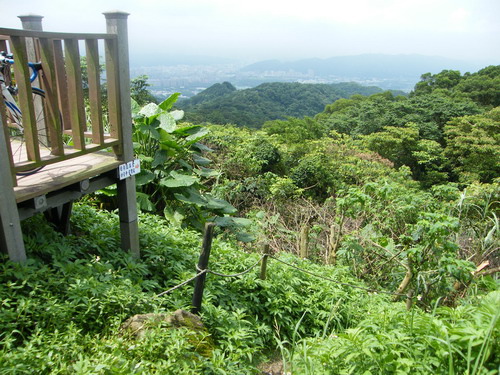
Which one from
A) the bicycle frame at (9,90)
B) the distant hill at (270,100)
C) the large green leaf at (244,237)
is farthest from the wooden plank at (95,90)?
the distant hill at (270,100)

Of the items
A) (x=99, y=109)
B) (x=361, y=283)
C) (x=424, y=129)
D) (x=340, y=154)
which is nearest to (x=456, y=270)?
(x=361, y=283)

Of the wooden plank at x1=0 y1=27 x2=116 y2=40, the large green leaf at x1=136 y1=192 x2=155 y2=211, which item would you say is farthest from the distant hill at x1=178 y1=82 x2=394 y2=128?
the wooden plank at x1=0 y1=27 x2=116 y2=40

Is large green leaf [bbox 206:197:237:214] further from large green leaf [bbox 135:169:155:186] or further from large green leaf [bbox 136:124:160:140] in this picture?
large green leaf [bbox 136:124:160:140]

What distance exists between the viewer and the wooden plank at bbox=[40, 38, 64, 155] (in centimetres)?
213

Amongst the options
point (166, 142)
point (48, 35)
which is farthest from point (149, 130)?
point (48, 35)

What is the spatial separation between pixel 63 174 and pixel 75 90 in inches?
21.6

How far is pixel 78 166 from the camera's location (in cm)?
264

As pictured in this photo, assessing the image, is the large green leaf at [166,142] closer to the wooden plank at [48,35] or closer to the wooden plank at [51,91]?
the wooden plank at [48,35]

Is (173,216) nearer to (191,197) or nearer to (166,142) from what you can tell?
(191,197)

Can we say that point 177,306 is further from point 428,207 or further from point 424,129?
point 424,129

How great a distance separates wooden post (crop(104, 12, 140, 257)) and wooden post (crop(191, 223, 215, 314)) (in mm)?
804

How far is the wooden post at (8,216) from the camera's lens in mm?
1956

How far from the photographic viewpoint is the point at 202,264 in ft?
7.85

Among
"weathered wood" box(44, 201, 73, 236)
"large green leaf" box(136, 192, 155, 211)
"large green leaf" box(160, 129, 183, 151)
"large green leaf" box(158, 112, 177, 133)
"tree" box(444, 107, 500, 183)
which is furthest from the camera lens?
"tree" box(444, 107, 500, 183)
